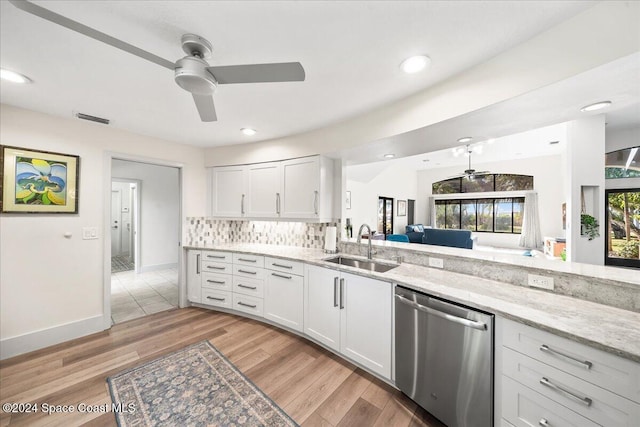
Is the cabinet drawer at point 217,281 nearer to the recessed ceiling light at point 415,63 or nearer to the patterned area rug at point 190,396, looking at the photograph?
the patterned area rug at point 190,396

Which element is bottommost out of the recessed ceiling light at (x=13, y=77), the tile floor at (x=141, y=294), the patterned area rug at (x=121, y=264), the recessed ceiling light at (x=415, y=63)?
the tile floor at (x=141, y=294)

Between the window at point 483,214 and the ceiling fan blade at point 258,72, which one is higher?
the ceiling fan blade at point 258,72

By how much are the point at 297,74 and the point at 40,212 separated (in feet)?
9.94

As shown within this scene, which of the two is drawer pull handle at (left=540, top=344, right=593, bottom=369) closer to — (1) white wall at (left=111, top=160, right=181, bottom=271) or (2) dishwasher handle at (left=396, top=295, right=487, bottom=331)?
(2) dishwasher handle at (left=396, top=295, right=487, bottom=331)

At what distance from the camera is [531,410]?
1.13m

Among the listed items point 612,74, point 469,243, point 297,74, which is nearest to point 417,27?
point 297,74

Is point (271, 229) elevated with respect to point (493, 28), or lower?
lower

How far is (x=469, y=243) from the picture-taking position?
567 centimetres

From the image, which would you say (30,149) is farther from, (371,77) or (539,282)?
(539,282)

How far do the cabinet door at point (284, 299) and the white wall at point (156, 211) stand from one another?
11.2 ft

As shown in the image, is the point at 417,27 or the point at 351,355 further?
the point at 351,355

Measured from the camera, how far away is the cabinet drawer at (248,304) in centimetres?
285

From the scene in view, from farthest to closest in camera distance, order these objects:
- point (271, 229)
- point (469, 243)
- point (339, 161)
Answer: point (469, 243), point (271, 229), point (339, 161)

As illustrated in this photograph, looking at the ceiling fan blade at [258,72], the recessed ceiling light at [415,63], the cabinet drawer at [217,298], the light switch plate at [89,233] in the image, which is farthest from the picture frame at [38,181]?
the recessed ceiling light at [415,63]
